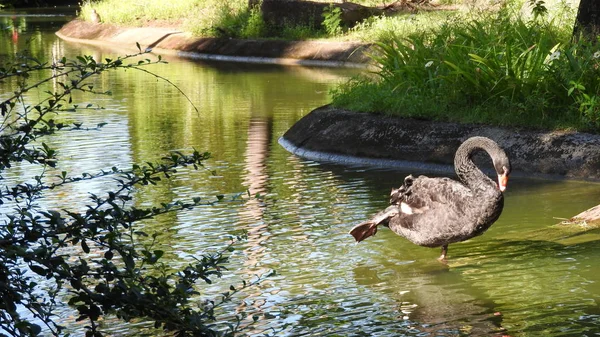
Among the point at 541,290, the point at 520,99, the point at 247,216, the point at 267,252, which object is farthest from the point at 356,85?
the point at 541,290

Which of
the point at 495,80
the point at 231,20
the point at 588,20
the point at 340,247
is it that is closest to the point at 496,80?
the point at 495,80

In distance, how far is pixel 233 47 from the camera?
3034 centimetres

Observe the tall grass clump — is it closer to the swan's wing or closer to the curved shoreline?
the curved shoreline

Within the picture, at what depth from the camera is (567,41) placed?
43.9ft

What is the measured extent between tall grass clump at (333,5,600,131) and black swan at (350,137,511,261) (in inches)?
155

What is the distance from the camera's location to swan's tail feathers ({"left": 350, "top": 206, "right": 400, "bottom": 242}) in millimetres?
8672

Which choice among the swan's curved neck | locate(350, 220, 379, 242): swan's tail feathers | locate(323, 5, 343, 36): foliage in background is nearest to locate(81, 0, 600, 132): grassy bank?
the swan's curved neck

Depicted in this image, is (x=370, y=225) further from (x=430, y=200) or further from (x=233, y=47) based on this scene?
(x=233, y=47)

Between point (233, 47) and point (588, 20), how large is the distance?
1739 cm

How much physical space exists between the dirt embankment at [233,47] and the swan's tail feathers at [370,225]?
48.3ft

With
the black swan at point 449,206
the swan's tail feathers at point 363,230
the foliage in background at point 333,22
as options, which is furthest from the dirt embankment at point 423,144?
the foliage in background at point 333,22

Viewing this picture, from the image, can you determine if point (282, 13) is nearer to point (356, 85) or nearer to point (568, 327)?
point (356, 85)

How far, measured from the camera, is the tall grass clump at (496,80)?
492 inches

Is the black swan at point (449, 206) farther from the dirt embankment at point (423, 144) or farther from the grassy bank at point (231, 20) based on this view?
the grassy bank at point (231, 20)
